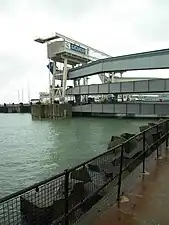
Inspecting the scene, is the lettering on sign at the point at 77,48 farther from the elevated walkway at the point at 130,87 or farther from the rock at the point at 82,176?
the rock at the point at 82,176

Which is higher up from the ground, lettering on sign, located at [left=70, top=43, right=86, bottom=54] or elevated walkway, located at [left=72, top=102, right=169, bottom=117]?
lettering on sign, located at [left=70, top=43, right=86, bottom=54]

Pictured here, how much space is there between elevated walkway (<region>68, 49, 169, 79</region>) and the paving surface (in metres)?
35.8

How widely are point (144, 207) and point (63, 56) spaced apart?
53391 mm

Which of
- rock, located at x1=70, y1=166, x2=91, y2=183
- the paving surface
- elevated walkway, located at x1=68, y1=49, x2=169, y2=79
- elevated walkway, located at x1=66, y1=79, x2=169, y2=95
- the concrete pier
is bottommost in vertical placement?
the concrete pier

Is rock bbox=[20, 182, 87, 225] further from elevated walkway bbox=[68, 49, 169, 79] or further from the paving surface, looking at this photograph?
elevated walkway bbox=[68, 49, 169, 79]

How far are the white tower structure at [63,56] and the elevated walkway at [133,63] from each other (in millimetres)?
5003

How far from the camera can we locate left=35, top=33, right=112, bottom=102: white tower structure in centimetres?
5494

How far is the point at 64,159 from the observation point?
15.6m

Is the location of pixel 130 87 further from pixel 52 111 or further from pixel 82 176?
pixel 82 176

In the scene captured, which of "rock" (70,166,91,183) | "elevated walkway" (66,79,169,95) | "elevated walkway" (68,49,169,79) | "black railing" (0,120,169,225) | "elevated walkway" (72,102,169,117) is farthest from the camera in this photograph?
"elevated walkway" (72,102,169,117)

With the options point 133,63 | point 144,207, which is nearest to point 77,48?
point 133,63

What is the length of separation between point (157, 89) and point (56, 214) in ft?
131

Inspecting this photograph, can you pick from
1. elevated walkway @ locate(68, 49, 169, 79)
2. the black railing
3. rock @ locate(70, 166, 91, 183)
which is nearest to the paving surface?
the black railing

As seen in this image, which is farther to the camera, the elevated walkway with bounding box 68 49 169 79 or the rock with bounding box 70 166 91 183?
the elevated walkway with bounding box 68 49 169 79
